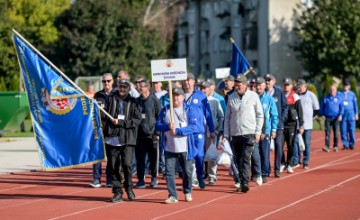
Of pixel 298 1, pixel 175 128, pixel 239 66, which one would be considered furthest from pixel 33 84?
pixel 298 1

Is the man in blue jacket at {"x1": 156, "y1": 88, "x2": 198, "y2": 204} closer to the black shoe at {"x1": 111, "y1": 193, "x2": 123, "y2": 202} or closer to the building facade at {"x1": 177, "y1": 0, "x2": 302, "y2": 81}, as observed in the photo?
the black shoe at {"x1": 111, "y1": 193, "x2": 123, "y2": 202}

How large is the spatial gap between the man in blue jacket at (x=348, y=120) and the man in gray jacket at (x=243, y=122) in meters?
12.7

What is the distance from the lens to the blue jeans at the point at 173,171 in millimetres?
16109

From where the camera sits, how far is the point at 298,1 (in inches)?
2662

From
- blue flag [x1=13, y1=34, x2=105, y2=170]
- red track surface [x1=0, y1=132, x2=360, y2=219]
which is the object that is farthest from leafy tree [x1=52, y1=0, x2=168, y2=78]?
blue flag [x1=13, y1=34, x2=105, y2=170]

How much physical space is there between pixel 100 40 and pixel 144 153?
1810 inches

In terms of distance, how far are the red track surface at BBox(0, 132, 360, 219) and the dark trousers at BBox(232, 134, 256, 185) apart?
33cm

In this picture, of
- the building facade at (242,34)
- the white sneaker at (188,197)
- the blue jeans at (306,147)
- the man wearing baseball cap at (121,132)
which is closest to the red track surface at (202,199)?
the white sneaker at (188,197)

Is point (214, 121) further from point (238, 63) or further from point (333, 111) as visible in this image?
point (333, 111)

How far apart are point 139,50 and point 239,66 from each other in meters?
37.2

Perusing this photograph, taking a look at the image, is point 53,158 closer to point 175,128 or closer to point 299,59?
point 175,128

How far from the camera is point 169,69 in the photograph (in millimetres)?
16875

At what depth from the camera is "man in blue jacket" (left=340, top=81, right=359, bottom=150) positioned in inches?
1184

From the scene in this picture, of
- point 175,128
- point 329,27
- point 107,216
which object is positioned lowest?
point 107,216
